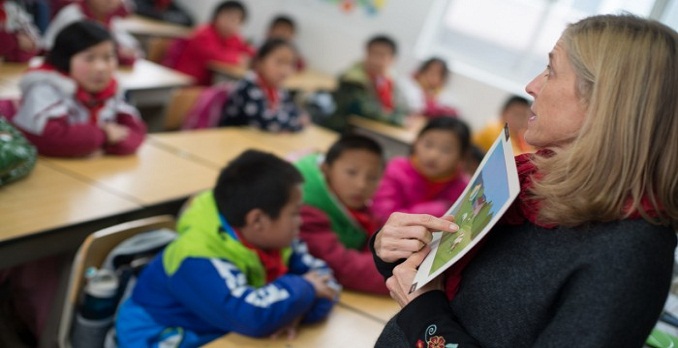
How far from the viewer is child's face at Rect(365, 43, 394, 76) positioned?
16.0 feet

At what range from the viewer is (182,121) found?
3.51 m

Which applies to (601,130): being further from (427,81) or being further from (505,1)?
(505,1)

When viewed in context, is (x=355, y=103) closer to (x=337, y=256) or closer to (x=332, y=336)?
(x=337, y=256)

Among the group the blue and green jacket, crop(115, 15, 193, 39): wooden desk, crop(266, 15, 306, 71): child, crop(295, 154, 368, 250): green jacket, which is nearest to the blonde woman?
the blue and green jacket

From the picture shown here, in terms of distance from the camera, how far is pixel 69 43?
240 cm

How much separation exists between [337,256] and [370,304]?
0.59ft

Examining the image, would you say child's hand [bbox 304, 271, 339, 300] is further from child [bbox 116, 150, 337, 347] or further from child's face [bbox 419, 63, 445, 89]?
child's face [bbox 419, 63, 445, 89]

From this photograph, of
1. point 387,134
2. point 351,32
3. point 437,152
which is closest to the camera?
point 437,152

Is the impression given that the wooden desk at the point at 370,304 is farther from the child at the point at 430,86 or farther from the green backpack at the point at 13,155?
the child at the point at 430,86

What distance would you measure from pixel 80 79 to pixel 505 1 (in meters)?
4.24

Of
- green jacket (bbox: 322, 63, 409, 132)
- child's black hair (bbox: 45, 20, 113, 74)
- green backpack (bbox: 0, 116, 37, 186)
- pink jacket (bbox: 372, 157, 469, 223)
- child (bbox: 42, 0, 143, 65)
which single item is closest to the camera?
green backpack (bbox: 0, 116, 37, 186)

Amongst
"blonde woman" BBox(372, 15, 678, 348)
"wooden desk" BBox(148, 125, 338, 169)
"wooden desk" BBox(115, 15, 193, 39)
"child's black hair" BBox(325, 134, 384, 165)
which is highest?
"blonde woman" BBox(372, 15, 678, 348)

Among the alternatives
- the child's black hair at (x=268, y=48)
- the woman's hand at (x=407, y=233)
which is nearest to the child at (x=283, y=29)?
the child's black hair at (x=268, y=48)

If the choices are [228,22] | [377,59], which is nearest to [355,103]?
[377,59]
